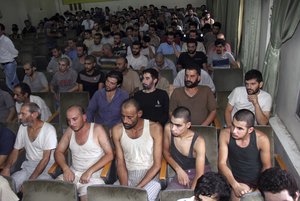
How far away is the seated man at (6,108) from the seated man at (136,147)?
1922 millimetres

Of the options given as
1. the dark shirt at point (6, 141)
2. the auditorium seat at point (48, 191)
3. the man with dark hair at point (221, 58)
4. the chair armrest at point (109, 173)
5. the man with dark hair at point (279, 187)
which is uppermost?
the man with dark hair at point (221, 58)

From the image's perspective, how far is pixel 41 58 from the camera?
755 centimetres

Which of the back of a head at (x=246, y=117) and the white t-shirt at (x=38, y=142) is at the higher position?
the back of a head at (x=246, y=117)

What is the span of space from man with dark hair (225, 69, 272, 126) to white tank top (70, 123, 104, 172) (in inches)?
67.5

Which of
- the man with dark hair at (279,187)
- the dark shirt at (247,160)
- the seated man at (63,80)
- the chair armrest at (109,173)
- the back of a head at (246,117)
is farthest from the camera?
the seated man at (63,80)

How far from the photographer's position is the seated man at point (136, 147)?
3223 millimetres

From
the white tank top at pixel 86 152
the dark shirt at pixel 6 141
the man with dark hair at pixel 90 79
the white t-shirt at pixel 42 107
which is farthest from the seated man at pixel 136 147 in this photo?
the man with dark hair at pixel 90 79

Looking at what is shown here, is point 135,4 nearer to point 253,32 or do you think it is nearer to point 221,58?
point 221,58

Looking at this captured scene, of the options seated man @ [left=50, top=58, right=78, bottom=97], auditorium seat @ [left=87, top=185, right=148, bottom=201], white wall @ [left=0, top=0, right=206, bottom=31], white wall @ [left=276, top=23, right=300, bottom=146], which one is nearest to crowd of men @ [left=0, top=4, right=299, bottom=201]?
white wall @ [left=276, top=23, right=300, bottom=146]

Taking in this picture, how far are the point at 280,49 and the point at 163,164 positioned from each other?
6.89 ft

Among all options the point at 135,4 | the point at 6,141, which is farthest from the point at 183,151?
the point at 135,4

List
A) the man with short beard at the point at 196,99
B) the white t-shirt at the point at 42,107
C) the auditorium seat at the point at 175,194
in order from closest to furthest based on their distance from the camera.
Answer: the auditorium seat at the point at 175,194 < the man with short beard at the point at 196,99 < the white t-shirt at the point at 42,107

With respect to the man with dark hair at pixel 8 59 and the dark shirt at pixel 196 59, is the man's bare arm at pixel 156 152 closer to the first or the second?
the dark shirt at pixel 196 59

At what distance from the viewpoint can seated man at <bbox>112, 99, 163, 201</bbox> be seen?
3223 mm
